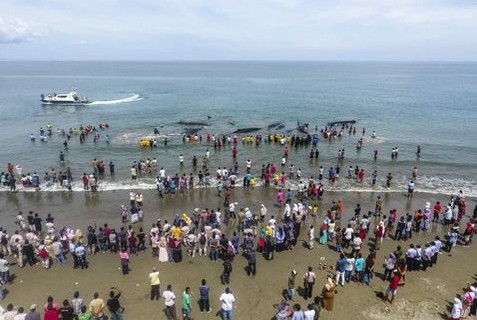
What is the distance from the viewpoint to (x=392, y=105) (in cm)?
8019

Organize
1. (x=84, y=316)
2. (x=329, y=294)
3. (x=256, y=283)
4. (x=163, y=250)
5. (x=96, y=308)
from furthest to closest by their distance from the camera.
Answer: (x=163, y=250)
(x=256, y=283)
(x=329, y=294)
(x=96, y=308)
(x=84, y=316)

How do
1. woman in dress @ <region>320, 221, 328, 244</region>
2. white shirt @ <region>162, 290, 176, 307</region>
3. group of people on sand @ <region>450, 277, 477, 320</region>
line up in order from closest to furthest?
white shirt @ <region>162, 290, 176, 307</region>, group of people on sand @ <region>450, 277, 477, 320</region>, woman in dress @ <region>320, 221, 328, 244</region>

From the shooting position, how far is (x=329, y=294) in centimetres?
1491

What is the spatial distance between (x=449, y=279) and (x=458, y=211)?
24.2 feet

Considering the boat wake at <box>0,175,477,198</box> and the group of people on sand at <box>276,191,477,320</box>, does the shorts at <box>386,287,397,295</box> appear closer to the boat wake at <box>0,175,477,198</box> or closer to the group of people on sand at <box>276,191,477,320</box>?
the group of people on sand at <box>276,191,477,320</box>

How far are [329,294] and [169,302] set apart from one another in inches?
242

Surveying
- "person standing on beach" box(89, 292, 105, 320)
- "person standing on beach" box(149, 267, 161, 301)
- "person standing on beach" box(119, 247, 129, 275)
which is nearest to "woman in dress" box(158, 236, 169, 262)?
"person standing on beach" box(119, 247, 129, 275)

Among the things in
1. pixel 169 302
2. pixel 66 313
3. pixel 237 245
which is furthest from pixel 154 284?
pixel 237 245

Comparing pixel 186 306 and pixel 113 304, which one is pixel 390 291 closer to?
pixel 186 306

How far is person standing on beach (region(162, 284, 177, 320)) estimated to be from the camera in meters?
13.9

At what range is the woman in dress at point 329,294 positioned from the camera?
14.9 m

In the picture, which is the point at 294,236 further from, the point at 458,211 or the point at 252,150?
the point at 252,150

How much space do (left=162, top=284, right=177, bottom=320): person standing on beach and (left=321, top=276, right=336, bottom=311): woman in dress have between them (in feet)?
19.2

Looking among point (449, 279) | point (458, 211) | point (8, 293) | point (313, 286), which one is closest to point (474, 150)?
point (458, 211)
